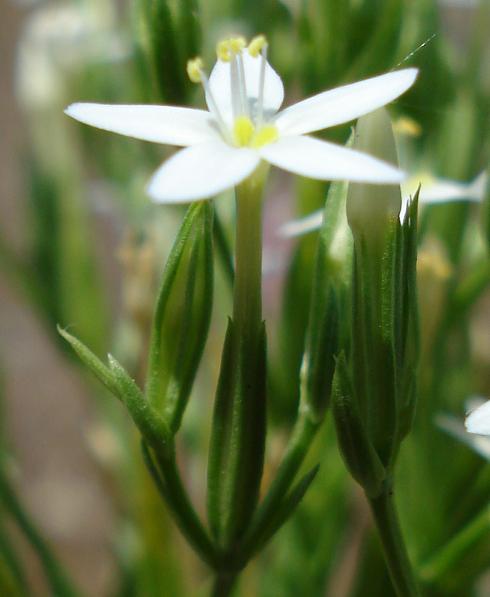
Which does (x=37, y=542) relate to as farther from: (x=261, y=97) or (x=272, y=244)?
(x=272, y=244)

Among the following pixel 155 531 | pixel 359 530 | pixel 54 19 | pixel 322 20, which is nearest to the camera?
pixel 322 20

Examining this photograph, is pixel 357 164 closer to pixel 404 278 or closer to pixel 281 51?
pixel 404 278

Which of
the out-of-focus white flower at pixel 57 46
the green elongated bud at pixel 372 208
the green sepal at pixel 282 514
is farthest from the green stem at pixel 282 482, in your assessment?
the out-of-focus white flower at pixel 57 46

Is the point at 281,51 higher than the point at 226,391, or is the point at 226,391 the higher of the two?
the point at 281,51

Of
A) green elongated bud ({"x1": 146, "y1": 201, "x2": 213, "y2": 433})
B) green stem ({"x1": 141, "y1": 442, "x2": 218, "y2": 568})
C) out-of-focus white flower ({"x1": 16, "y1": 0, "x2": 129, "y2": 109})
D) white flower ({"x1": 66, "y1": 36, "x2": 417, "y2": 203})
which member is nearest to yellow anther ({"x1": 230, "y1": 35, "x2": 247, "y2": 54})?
white flower ({"x1": 66, "y1": 36, "x2": 417, "y2": 203})

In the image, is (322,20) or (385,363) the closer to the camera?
(385,363)

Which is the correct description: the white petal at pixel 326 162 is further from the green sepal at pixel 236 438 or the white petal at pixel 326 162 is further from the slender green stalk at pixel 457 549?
the slender green stalk at pixel 457 549

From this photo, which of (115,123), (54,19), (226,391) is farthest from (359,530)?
(115,123)

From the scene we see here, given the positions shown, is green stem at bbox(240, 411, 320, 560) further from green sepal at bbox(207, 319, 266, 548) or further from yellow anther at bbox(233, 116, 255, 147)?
yellow anther at bbox(233, 116, 255, 147)
